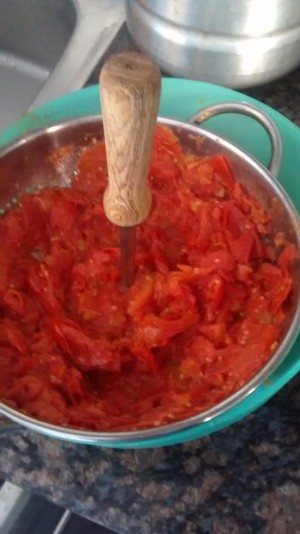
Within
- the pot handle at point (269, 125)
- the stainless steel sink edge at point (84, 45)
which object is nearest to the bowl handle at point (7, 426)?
the pot handle at point (269, 125)

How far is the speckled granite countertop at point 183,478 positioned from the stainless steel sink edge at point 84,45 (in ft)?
1.80

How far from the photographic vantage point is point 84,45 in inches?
42.7

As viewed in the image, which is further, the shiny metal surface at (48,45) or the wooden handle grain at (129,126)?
the shiny metal surface at (48,45)

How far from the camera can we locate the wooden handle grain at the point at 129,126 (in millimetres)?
490

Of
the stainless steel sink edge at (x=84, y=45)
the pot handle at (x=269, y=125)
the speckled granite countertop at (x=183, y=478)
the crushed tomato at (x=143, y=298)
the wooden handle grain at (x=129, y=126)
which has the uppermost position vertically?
the wooden handle grain at (x=129, y=126)

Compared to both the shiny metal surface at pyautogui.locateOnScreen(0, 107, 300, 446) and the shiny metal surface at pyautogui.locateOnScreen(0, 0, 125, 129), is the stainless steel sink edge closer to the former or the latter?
the shiny metal surface at pyautogui.locateOnScreen(0, 0, 125, 129)

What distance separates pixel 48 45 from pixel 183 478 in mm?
904

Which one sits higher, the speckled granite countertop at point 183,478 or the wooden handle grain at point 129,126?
the wooden handle grain at point 129,126

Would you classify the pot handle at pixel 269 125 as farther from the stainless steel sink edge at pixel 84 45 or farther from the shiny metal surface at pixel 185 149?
the stainless steel sink edge at pixel 84 45

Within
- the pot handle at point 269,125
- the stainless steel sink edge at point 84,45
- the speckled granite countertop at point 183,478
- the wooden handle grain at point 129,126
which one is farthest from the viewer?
the stainless steel sink edge at point 84,45

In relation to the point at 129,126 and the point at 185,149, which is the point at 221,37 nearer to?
the point at 185,149

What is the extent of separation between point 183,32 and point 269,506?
615mm

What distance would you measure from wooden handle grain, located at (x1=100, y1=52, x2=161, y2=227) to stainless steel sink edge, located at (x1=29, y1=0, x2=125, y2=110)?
0.45 meters

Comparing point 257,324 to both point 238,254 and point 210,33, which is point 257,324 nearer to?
point 238,254
